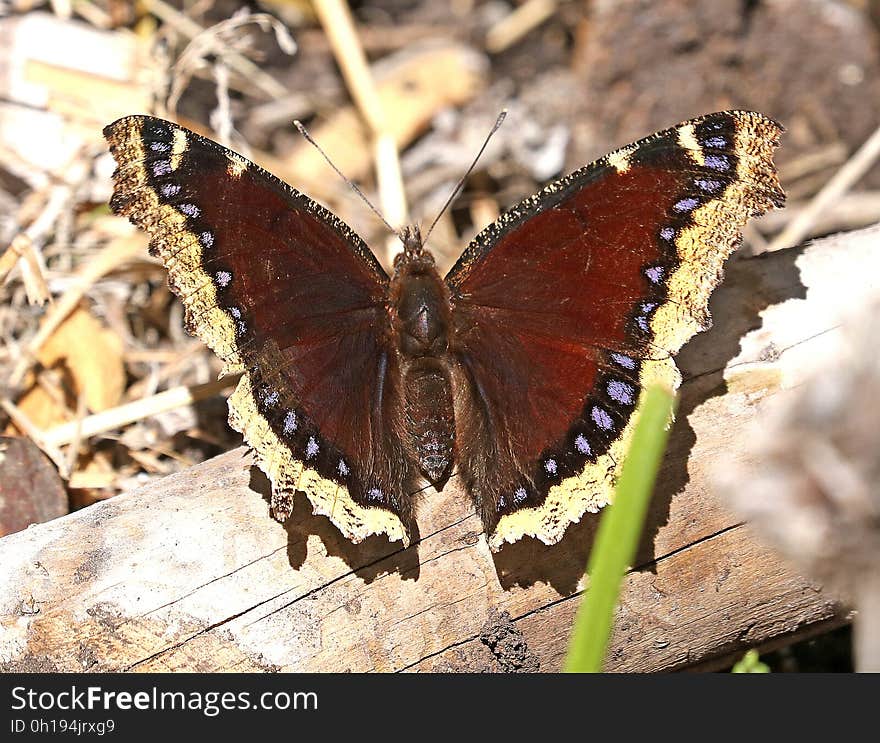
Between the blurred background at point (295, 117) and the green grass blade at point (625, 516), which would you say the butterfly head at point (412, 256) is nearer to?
the blurred background at point (295, 117)

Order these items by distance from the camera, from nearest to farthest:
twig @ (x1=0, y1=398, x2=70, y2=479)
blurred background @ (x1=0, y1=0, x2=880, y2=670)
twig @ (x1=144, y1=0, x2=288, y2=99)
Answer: twig @ (x1=0, y1=398, x2=70, y2=479) → blurred background @ (x1=0, y1=0, x2=880, y2=670) → twig @ (x1=144, y1=0, x2=288, y2=99)

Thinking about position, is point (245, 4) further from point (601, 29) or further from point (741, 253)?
point (741, 253)

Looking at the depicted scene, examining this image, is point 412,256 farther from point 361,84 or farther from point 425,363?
point 361,84

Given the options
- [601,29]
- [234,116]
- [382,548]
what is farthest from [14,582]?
[601,29]

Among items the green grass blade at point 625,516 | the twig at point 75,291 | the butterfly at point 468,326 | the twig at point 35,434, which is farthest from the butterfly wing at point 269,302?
the twig at point 75,291

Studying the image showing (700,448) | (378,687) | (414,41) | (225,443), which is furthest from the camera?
(414,41)

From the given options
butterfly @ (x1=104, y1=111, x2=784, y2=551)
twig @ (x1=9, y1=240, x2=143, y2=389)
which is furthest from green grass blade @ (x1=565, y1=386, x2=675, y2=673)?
twig @ (x1=9, y1=240, x2=143, y2=389)

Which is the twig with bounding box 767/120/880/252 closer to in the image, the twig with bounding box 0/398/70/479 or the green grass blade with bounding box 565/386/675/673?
the green grass blade with bounding box 565/386/675/673
